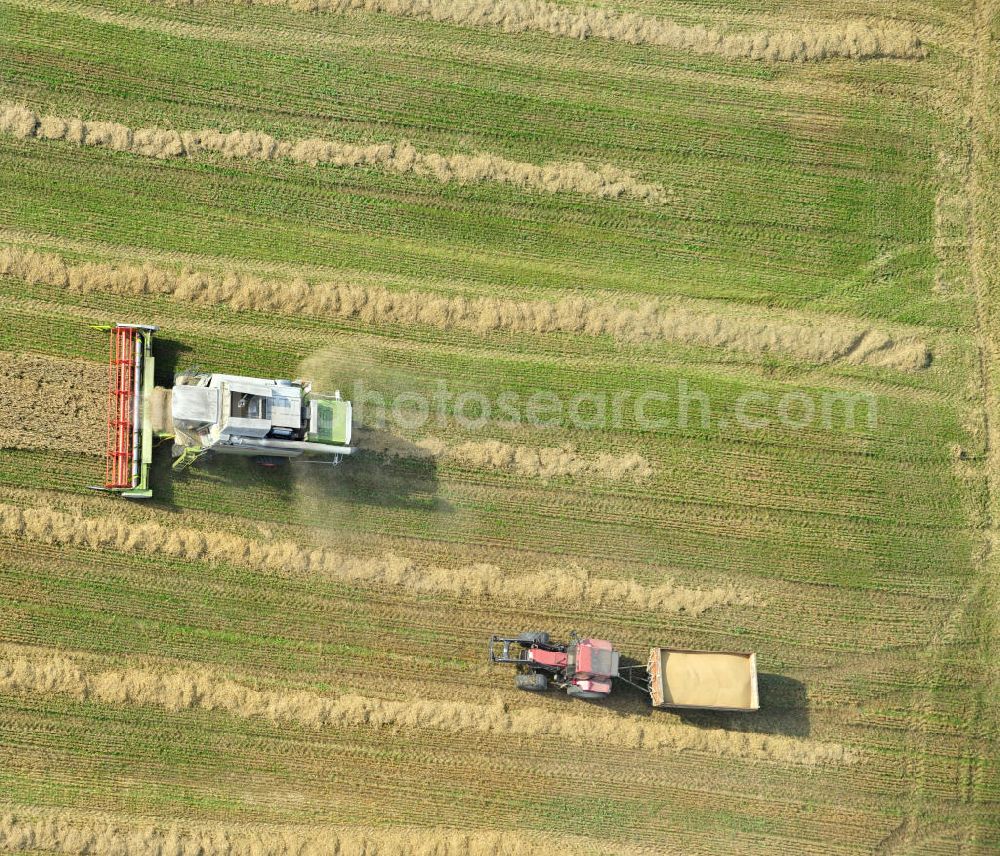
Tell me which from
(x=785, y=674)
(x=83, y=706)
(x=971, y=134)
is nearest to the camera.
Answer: (x=83, y=706)

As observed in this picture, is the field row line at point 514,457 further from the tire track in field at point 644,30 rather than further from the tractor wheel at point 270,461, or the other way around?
the tire track in field at point 644,30

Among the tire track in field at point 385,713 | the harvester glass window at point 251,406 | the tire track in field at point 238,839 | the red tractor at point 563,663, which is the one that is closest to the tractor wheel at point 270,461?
the harvester glass window at point 251,406

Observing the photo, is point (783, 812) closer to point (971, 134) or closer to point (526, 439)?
point (526, 439)

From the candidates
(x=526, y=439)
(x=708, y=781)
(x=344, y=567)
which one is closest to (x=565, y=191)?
(x=526, y=439)

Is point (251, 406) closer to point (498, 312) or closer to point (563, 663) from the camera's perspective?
point (498, 312)

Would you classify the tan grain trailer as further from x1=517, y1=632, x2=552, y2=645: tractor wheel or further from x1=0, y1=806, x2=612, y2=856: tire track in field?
x1=0, y1=806, x2=612, y2=856: tire track in field

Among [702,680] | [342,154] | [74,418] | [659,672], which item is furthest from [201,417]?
[702,680]

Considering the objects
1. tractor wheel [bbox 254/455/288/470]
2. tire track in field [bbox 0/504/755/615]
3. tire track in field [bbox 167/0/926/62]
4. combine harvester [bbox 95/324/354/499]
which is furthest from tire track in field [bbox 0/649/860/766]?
tire track in field [bbox 167/0/926/62]
